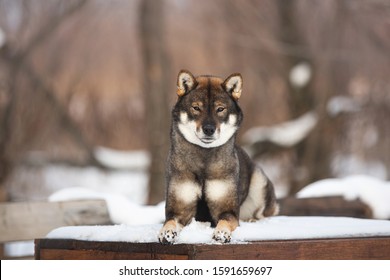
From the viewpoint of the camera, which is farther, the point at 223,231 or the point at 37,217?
the point at 37,217

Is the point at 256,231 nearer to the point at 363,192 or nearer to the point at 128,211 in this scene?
the point at 128,211

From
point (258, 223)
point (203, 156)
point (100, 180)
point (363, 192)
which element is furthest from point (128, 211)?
point (100, 180)

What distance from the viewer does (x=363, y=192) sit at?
6273 millimetres

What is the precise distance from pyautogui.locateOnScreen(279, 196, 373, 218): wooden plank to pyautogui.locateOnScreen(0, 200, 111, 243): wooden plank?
5.11 feet

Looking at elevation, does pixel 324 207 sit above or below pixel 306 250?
above

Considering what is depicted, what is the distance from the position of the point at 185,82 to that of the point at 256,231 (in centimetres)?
88

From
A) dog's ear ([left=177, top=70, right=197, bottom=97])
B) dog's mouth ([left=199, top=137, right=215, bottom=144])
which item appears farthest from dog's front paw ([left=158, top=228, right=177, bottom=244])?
dog's ear ([left=177, top=70, right=197, bottom=97])

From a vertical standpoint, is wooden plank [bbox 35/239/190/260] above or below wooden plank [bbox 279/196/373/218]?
below

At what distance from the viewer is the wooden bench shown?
536 centimetres

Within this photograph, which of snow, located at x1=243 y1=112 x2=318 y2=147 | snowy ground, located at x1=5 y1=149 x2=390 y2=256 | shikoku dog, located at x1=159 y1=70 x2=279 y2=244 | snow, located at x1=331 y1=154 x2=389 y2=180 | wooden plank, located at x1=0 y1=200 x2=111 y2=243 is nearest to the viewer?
snowy ground, located at x1=5 y1=149 x2=390 y2=256

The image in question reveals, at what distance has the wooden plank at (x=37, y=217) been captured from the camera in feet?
17.6

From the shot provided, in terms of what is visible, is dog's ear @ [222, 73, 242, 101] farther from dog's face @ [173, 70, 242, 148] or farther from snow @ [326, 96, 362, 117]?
snow @ [326, 96, 362, 117]

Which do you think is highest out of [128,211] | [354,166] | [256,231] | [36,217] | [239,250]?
[354,166]

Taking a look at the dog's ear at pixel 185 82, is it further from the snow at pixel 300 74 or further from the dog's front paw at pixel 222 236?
the snow at pixel 300 74
